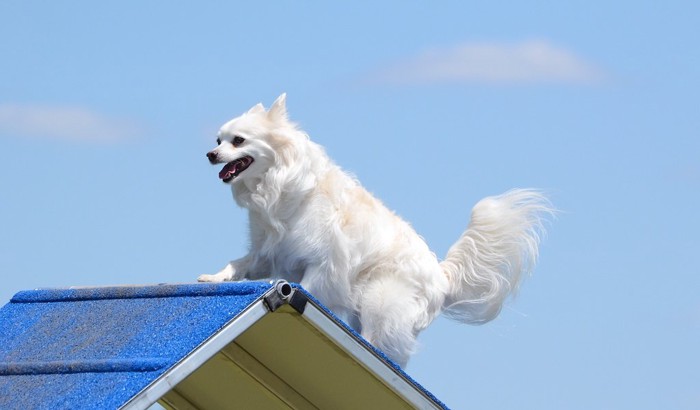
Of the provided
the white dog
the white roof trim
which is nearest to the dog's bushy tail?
the white dog

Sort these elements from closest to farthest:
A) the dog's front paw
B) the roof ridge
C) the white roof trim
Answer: the white roof trim, the roof ridge, the dog's front paw

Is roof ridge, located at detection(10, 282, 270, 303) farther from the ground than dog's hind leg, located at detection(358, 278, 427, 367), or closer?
closer

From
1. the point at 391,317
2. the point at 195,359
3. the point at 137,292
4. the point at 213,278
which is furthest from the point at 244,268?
the point at 195,359

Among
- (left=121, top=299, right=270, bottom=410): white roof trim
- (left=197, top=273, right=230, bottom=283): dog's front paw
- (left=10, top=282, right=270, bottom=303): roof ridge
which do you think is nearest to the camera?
(left=121, top=299, right=270, bottom=410): white roof trim

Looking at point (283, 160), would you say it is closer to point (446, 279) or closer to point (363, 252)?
point (363, 252)

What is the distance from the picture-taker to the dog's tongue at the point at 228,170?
6117 mm

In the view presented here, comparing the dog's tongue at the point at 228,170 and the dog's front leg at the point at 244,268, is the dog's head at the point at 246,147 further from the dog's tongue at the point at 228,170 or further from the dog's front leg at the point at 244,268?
the dog's front leg at the point at 244,268

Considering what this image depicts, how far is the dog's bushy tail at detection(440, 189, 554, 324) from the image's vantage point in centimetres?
662

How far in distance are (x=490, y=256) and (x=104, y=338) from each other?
237 centimetres

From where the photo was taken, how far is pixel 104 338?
16.4 feet

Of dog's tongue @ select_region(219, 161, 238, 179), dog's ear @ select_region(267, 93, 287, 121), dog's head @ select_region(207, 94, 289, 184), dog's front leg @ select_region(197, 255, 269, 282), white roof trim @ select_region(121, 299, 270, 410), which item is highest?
dog's ear @ select_region(267, 93, 287, 121)

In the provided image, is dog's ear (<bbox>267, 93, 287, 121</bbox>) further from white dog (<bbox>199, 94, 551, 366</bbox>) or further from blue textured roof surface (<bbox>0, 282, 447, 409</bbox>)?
blue textured roof surface (<bbox>0, 282, 447, 409</bbox>)

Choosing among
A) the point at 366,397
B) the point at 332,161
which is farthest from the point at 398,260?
A: the point at 366,397

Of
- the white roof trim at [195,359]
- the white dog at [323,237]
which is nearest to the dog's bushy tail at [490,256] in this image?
the white dog at [323,237]
